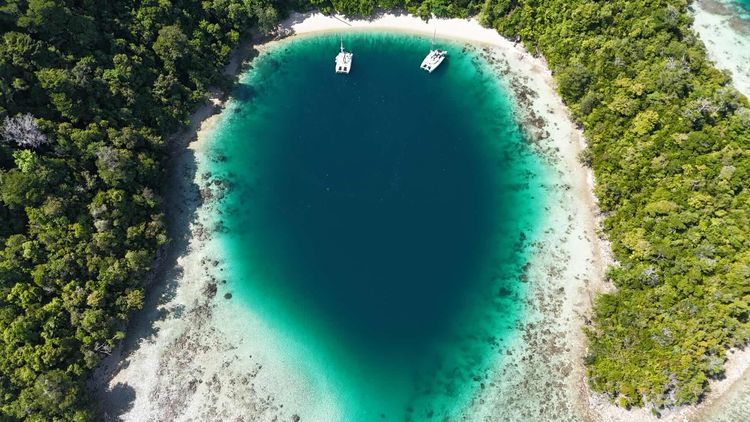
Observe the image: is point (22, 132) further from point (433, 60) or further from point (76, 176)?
point (433, 60)

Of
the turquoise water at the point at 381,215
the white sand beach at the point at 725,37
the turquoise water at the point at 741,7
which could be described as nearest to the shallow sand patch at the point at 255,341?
the turquoise water at the point at 381,215

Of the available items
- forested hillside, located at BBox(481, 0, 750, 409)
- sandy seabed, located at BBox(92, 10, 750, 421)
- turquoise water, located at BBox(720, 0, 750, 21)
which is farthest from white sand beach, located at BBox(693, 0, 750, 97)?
sandy seabed, located at BBox(92, 10, 750, 421)

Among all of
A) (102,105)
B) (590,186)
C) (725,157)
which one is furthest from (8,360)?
(725,157)

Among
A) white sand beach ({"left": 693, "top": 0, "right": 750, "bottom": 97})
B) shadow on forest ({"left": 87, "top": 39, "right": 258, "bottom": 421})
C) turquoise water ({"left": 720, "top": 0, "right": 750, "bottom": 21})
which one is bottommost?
shadow on forest ({"left": 87, "top": 39, "right": 258, "bottom": 421})

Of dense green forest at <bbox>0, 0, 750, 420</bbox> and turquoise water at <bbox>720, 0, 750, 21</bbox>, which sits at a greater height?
turquoise water at <bbox>720, 0, 750, 21</bbox>

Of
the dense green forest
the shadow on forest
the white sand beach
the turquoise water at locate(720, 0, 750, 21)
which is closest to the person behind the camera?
the dense green forest

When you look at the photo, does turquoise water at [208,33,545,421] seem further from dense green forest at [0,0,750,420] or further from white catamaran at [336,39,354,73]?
dense green forest at [0,0,750,420]

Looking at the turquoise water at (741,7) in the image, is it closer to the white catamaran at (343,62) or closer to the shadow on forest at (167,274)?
the white catamaran at (343,62)
